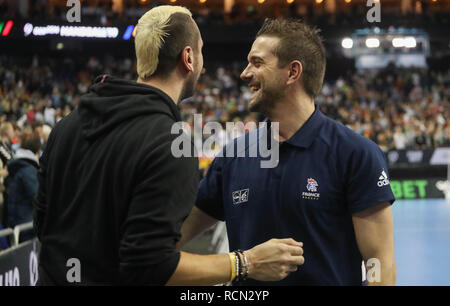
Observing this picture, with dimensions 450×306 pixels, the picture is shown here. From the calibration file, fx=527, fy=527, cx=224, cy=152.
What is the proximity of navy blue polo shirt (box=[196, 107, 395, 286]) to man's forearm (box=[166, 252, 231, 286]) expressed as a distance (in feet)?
1.66

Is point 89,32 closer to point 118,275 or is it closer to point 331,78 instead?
point 331,78

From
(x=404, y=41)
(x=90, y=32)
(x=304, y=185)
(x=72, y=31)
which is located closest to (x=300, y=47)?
(x=304, y=185)

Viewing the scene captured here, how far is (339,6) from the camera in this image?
34.3 m

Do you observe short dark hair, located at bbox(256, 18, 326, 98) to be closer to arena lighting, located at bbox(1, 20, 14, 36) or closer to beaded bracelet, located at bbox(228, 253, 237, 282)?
beaded bracelet, located at bbox(228, 253, 237, 282)

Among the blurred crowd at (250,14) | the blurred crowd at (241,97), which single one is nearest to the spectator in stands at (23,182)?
the blurred crowd at (241,97)

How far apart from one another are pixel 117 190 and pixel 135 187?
7cm

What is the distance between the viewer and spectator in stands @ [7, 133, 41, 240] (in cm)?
649

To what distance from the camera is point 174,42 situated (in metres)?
2.06

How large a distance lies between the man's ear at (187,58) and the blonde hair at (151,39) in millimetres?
102

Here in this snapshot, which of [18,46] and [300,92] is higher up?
[18,46]
